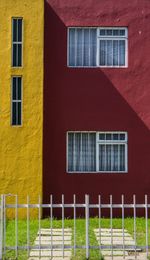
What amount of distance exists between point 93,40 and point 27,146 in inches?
141

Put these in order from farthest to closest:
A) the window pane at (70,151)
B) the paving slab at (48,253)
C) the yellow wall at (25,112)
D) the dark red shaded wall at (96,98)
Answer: the window pane at (70,151) → the dark red shaded wall at (96,98) → the yellow wall at (25,112) → the paving slab at (48,253)

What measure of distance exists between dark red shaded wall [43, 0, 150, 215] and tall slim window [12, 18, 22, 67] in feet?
2.61

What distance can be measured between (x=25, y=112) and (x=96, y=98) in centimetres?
204

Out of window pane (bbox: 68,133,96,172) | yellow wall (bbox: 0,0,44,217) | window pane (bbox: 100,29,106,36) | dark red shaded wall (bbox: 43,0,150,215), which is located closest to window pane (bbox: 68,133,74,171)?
window pane (bbox: 68,133,96,172)

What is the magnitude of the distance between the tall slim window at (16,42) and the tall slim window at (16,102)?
0.46 meters

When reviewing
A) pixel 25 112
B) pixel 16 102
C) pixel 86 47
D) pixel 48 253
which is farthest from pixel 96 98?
pixel 48 253

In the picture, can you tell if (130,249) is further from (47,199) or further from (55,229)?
(47,199)

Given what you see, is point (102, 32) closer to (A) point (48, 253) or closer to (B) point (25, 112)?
(B) point (25, 112)

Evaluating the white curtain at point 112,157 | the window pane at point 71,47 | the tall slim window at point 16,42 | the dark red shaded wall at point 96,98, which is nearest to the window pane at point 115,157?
the white curtain at point 112,157

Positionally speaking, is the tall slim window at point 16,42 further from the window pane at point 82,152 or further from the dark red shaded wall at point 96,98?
the window pane at point 82,152

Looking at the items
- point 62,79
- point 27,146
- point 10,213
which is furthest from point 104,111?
point 10,213

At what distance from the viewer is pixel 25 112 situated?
14023 mm

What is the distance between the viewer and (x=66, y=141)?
47.8ft

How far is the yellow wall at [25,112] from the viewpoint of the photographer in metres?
13.9
